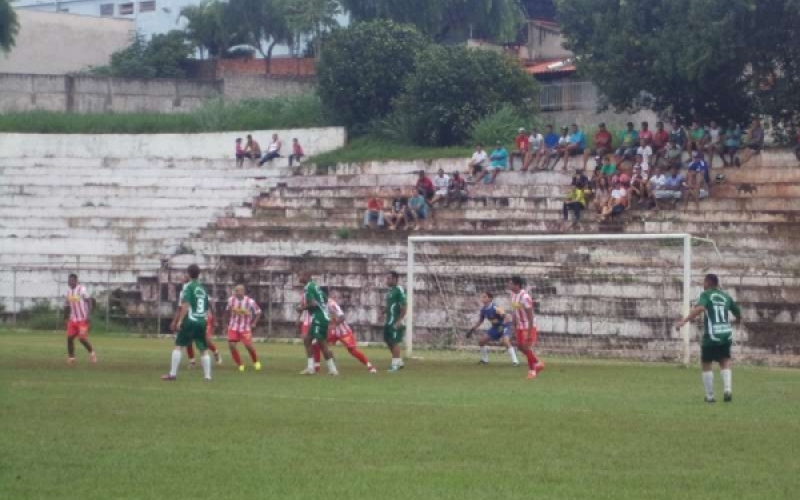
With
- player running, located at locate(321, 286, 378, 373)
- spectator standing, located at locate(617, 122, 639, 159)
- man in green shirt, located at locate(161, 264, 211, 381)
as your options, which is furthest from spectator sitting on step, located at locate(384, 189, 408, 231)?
man in green shirt, located at locate(161, 264, 211, 381)

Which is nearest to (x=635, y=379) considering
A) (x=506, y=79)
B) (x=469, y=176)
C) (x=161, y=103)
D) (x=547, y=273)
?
(x=547, y=273)

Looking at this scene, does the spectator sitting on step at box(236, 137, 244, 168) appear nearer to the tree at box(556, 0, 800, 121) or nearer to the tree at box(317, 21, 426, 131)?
the tree at box(317, 21, 426, 131)

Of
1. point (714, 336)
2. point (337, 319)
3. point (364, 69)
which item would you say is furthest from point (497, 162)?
point (714, 336)

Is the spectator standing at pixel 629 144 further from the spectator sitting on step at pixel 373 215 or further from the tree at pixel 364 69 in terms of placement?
the tree at pixel 364 69

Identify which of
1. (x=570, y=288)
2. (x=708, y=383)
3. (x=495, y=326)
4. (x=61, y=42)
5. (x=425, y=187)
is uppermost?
(x=61, y=42)

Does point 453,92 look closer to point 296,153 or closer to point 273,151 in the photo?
point 296,153

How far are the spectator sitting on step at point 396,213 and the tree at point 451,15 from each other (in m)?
18.6

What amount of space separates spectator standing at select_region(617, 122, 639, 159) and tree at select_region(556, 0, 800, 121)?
1.81 m

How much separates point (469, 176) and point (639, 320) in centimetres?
1236

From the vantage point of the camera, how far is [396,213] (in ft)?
128

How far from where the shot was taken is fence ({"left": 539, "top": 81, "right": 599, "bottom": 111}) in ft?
162

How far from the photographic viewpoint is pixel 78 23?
63781 mm

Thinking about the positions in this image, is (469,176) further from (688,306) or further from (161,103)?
(161,103)

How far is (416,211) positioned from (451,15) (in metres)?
23.4
